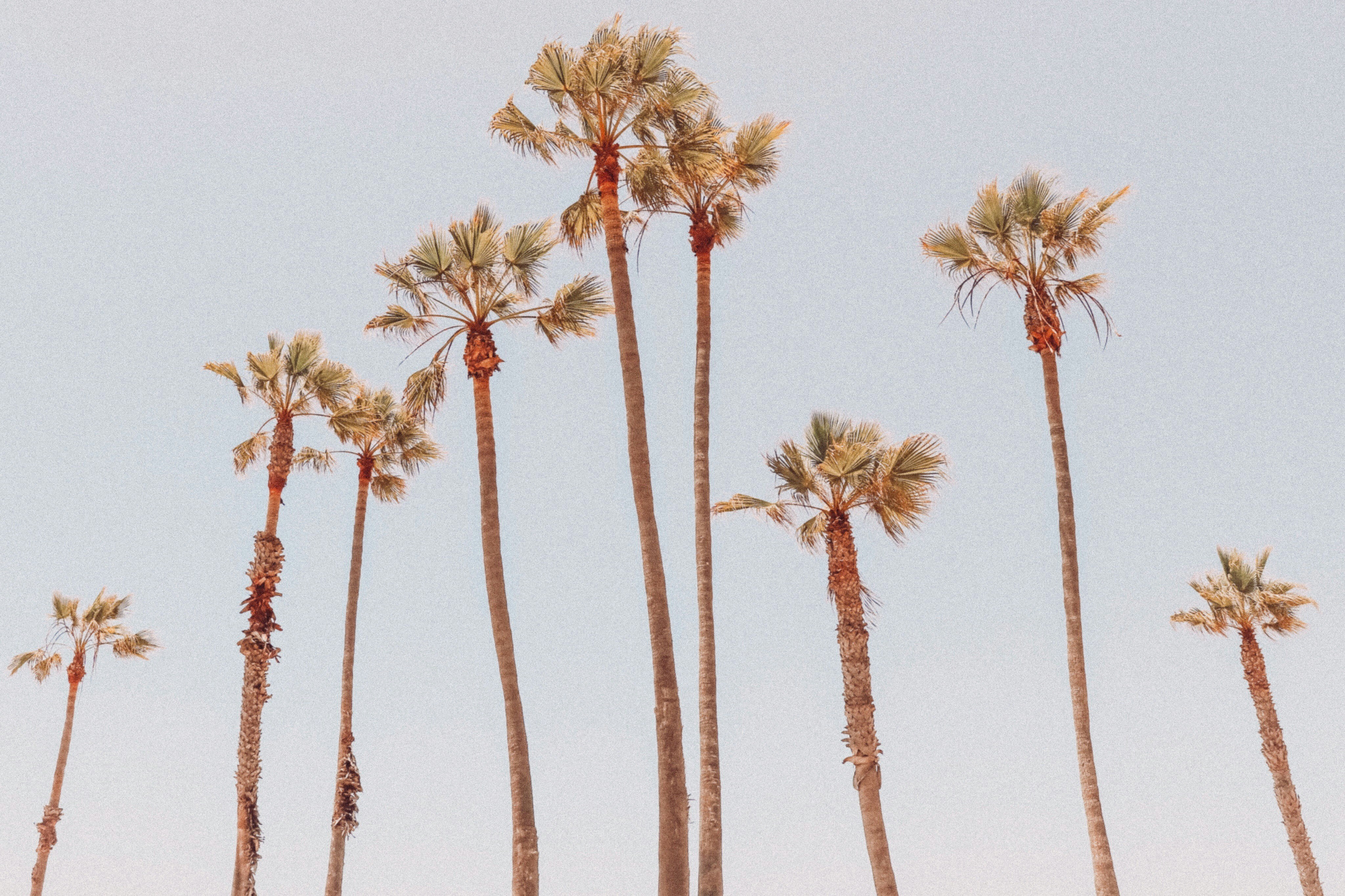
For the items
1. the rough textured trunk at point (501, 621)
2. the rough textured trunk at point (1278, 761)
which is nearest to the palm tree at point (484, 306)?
the rough textured trunk at point (501, 621)

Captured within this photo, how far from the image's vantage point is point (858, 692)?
2250 cm

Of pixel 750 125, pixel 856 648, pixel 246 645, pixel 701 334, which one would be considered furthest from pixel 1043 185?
pixel 246 645

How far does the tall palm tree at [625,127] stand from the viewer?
58.2ft

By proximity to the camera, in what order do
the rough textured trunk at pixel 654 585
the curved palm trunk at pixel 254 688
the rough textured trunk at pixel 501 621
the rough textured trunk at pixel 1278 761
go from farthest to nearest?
the rough textured trunk at pixel 1278 761, the curved palm trunk at pixel 254 688, the rough textured trunk at pixel 501 621, the rough textured trunk at pixel 654 585

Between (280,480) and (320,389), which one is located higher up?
(320,389)

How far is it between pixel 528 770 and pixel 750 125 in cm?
1347

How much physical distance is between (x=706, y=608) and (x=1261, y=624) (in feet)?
70.8

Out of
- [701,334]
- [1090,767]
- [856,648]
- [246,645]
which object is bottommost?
[1090,767]

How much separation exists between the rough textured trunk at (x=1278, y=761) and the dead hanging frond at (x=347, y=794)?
1030 inches

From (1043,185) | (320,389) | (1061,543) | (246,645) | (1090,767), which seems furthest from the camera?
(320,389)

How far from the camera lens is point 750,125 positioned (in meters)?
23.5

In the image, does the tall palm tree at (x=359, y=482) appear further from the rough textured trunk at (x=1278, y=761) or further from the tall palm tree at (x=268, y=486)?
the rough textured trunk at (x=1278, y=761)

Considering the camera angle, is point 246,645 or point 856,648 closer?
point 856,648

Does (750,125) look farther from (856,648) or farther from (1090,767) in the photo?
(1090,767)
